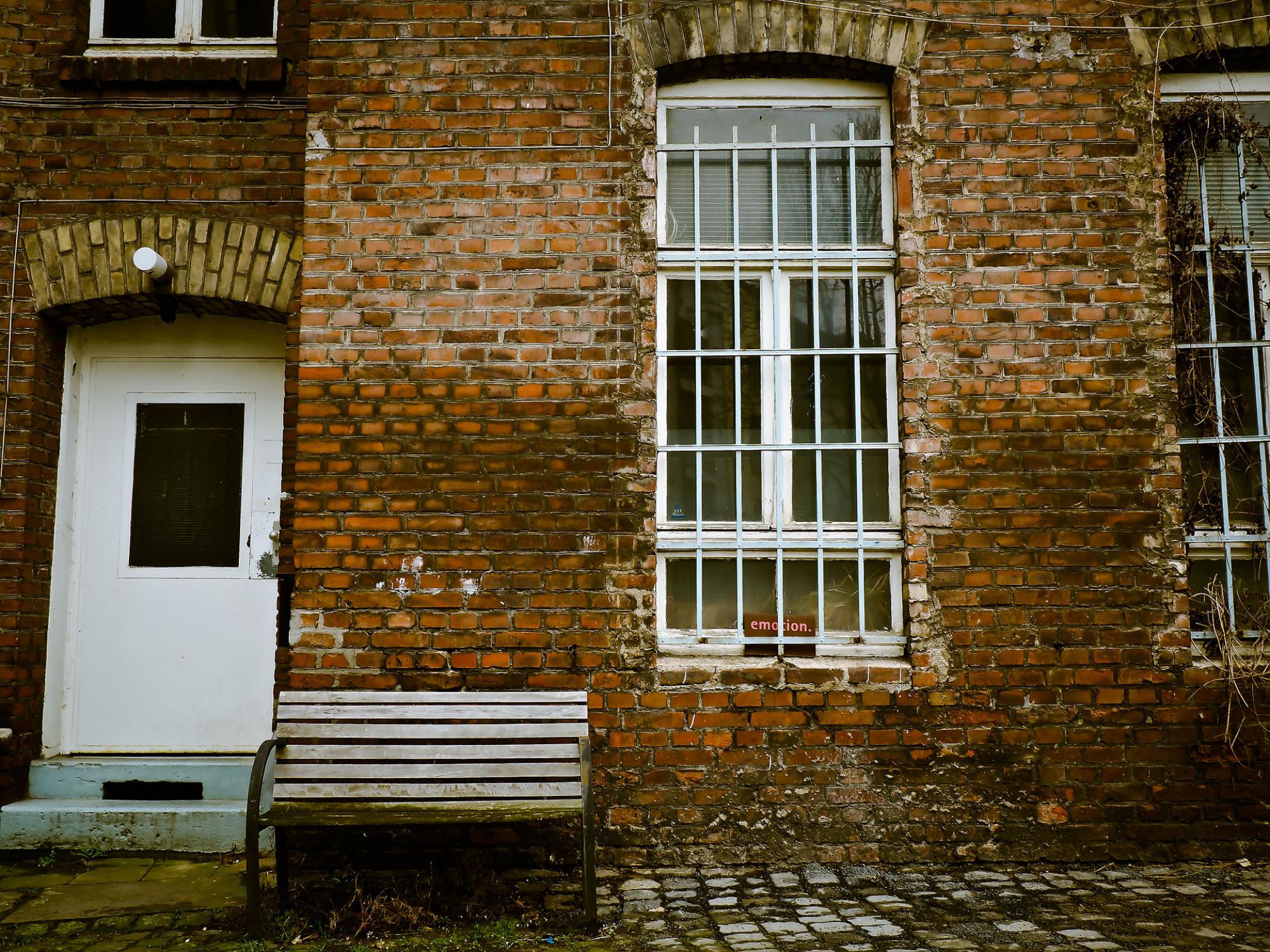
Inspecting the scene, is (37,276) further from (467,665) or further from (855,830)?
(855,830)

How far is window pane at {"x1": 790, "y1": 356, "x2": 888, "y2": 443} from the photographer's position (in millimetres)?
4105

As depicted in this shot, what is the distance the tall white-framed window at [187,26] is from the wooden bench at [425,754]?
324 cm

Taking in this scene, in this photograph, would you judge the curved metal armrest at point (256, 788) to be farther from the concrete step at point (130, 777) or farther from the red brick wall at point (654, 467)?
the concrete step at point (130, 777)

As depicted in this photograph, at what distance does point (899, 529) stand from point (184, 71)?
4.02 metres

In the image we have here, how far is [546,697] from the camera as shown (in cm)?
364

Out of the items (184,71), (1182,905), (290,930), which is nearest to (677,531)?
(290,930)

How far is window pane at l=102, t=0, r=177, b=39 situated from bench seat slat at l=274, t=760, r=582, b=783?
12.1 ft

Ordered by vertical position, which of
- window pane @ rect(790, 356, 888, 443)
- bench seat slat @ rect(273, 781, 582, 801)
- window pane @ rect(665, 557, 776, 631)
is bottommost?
bench seat slat @ rect(273, 781, 582, 801)

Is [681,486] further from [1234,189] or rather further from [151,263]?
[1234,189]

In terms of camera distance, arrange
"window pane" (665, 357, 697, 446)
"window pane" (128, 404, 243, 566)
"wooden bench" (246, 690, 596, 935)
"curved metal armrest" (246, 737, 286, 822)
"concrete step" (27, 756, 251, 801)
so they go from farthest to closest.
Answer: "window pane" (128, 404, 243, 566), "concrete step" (27, 756, 251, 801), "window pane" (665, 357, 697, 446), "wooden bench" (246, 690, 596, 935), "curved metal armrest" (246, 737, 286, 822)

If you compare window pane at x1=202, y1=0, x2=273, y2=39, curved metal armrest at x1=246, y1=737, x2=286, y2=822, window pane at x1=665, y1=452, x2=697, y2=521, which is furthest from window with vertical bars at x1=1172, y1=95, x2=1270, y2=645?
window pane at x1=202, y1=0, x2=273, y2=39

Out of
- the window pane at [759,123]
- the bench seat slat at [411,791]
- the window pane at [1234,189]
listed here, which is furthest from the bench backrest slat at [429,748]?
the window pane at [1234,189]

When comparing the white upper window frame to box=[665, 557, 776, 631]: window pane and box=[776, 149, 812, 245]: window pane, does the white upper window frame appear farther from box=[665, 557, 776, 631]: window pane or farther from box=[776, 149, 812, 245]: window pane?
box=[665, 557, 776, 631]: window pane

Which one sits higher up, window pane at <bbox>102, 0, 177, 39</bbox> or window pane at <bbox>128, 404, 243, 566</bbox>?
window pane at <bbox>102, 0, 177, 39</bbox>
